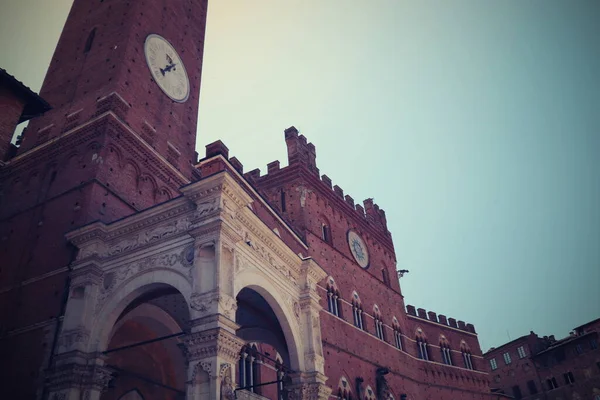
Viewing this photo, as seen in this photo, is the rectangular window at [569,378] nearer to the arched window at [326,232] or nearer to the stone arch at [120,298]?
the arched window at [326,232]

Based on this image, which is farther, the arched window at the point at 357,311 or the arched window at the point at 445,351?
the arched window at the point at 445,351

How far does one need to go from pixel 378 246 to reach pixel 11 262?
19.8 meters

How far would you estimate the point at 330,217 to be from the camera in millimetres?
23859

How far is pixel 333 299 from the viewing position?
21000 mm

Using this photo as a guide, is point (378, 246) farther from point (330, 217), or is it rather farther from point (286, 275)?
point (286, 275)

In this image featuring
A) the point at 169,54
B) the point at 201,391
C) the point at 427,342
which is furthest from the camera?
the point at 427,342

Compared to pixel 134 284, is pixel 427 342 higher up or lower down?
higher up

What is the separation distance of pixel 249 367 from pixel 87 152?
8.62m

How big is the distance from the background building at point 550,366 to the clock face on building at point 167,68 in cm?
3128

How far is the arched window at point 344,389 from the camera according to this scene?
60.3 feet

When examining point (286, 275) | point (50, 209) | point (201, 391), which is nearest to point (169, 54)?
point (50, 209)

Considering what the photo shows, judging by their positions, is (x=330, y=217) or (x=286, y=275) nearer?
(x=286, y=275)

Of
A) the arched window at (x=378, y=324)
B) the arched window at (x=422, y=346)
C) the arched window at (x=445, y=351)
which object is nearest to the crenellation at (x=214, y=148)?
the arched window at (x=378, y=324)

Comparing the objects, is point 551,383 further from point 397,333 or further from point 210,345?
point 210,345
